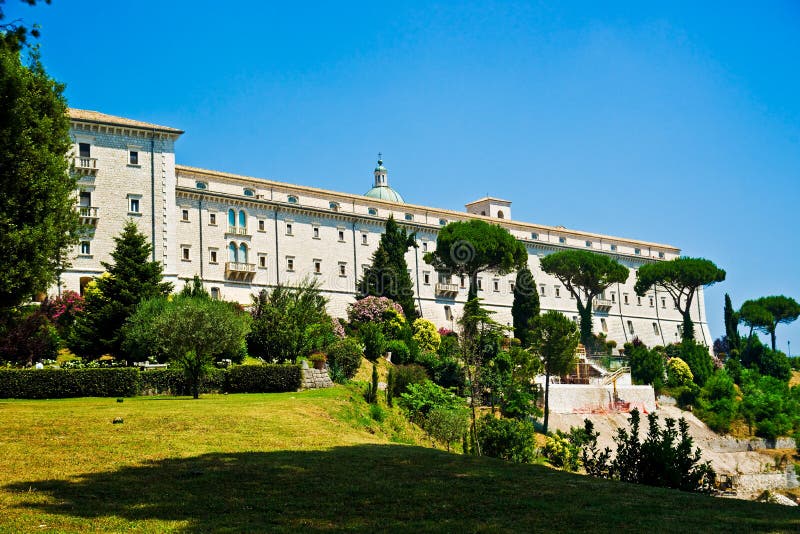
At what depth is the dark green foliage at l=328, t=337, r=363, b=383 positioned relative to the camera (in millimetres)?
39031

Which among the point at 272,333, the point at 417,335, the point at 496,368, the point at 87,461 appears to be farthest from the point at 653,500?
the point at 417,335

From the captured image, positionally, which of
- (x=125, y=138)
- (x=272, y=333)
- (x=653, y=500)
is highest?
(x=125, y=138)

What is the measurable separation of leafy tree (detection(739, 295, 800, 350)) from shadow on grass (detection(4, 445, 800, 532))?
91.8 meters

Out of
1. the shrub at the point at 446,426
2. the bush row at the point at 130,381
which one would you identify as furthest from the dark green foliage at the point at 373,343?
the bush row at the point at 130,381

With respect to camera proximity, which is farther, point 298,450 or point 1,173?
point 1,173

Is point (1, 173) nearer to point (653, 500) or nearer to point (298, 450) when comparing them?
point (298, 450)

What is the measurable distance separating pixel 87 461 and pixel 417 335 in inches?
1610

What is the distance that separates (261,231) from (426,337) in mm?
17235

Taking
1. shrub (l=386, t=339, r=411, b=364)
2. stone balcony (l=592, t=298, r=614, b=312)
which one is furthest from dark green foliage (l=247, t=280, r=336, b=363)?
stone balcony (l=592, t=298, r=614, b=312)

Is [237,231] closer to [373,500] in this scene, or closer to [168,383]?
[168,383]

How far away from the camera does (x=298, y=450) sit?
59.3ft

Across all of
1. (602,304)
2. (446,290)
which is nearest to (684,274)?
(602,304)

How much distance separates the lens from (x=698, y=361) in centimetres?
6688

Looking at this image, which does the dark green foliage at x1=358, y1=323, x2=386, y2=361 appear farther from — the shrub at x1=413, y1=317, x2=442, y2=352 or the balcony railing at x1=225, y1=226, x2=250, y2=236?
the balcony railing at x1=225, y1=226, x2=250, y2=236
